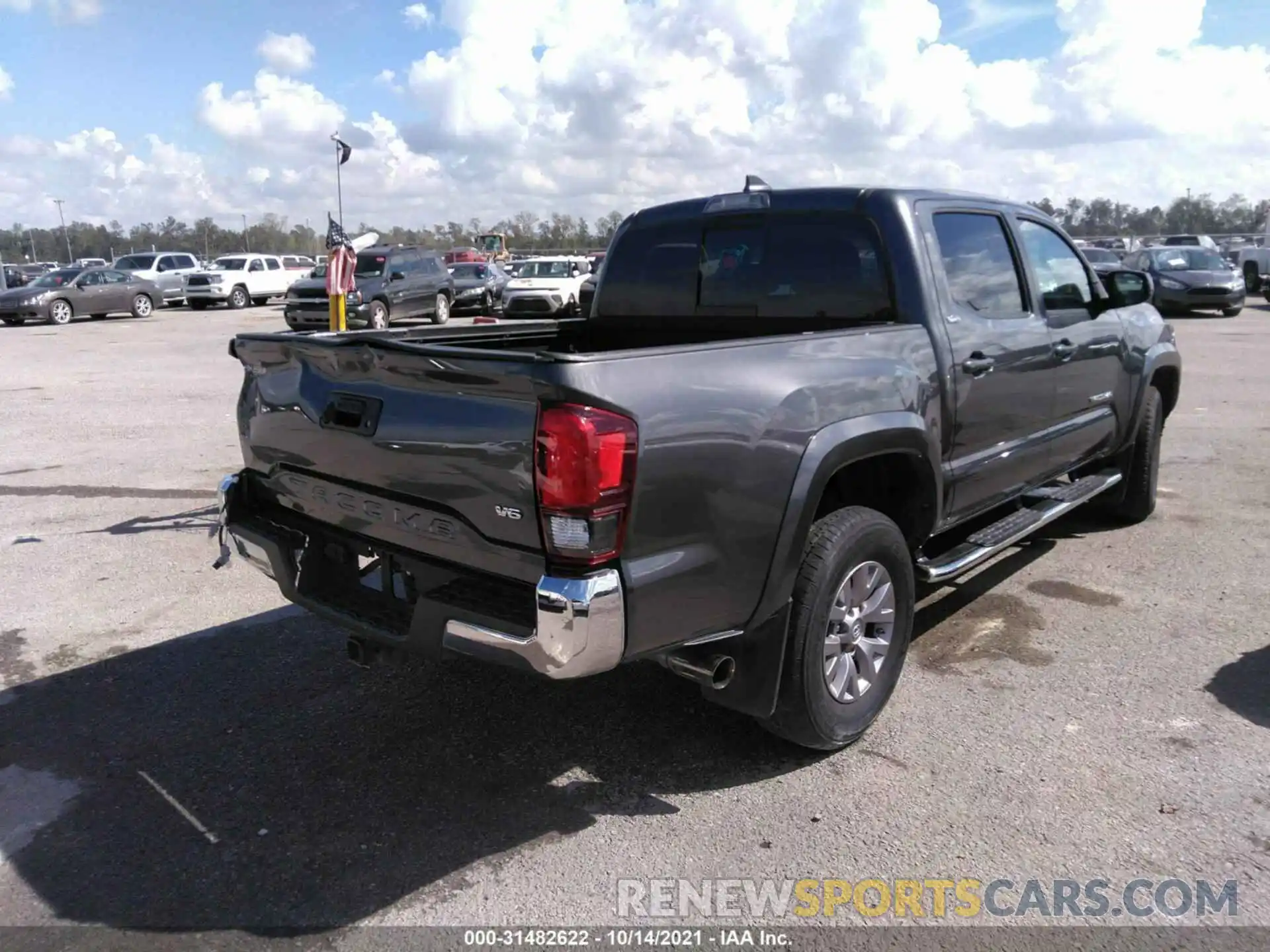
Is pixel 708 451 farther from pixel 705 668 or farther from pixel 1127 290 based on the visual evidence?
pixel 1127 290

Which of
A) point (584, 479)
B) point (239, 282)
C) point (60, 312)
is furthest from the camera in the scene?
point (239, 282)

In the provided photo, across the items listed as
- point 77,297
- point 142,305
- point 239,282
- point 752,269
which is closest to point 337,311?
point 752,269

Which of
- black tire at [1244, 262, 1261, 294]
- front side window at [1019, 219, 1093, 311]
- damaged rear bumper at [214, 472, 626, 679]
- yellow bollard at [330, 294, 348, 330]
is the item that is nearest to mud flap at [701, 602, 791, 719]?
damaged rear bumper at [214, 472, 626, 679]

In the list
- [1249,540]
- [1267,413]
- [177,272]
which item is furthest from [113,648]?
[177,272]

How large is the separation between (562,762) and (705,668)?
0.82m

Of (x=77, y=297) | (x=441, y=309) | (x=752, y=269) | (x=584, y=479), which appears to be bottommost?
(x=441, y=309)

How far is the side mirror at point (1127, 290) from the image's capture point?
5523mm

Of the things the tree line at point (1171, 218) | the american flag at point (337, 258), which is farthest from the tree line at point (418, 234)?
the american flag at point (337, 258)

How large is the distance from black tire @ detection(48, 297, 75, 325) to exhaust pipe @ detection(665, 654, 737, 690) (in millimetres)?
28159

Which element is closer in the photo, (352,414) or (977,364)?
(352,414)

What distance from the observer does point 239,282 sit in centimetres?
3206

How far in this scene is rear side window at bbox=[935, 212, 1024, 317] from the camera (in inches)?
170

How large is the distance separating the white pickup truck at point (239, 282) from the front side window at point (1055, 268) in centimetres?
2891

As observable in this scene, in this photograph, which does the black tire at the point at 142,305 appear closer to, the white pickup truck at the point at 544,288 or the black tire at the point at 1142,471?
the white pickup truck at the point at 544,288
